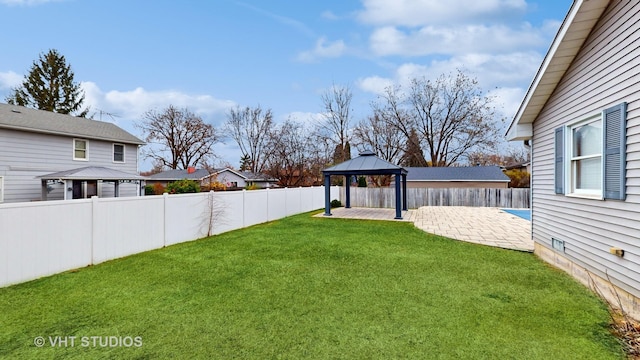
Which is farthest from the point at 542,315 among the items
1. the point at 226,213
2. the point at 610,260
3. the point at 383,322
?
the point at 226,213

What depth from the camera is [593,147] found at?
4129 mm

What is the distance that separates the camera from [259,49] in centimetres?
1376

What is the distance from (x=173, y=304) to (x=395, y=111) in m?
25.4

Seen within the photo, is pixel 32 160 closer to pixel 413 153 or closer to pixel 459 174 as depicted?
pixel 459 174

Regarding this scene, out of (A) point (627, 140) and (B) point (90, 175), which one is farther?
(B) point (90, 175)

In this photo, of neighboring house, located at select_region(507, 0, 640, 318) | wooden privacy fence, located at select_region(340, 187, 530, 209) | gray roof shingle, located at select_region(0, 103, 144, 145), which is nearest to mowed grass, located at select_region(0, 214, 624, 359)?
neighboring house, located at select_region(507, 0, 640, 318)

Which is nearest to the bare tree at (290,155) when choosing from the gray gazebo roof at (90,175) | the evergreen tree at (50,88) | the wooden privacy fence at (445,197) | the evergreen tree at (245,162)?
the evergreen tree at (245,162)

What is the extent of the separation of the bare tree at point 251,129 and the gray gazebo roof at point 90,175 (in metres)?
18.7

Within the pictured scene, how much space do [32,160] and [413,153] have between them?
25.7 meters

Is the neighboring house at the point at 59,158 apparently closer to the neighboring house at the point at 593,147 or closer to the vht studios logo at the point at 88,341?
the vht studios logo at the point at 88,341

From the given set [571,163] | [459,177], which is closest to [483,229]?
[571,163]

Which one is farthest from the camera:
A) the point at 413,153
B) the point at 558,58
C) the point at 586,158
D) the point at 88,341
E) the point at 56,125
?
the point at 413,153

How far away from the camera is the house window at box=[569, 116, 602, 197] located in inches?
157

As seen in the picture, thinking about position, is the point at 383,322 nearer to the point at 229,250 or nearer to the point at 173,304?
the point at 173,304
